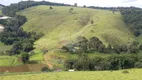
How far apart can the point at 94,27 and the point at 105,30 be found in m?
8.37

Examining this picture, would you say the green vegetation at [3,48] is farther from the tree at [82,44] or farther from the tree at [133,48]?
the tree at [133,48]

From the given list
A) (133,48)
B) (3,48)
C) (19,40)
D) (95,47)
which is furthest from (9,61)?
(133,48)

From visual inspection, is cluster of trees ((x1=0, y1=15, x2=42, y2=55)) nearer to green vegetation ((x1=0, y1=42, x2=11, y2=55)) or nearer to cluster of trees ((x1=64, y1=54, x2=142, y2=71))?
green vegetation ((x1=0, y1=42, x2=11, y2=55))

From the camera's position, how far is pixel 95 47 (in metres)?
145

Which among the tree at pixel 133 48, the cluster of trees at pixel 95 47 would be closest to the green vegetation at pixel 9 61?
the cluster of trees at pixel 95 47

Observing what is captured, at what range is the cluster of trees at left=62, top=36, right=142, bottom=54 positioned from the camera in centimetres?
14010

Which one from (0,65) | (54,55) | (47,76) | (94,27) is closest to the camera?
(47,76)

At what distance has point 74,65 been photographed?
106812 millimetres

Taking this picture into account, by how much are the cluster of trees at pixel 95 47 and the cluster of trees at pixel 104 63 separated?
78.0 feet

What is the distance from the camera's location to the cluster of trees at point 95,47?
140100mm

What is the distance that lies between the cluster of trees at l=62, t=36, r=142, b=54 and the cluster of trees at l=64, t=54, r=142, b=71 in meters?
23.8

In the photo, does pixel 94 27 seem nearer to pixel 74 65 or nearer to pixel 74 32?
pixel 74 32

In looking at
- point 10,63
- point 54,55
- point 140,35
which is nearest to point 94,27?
point 140,35

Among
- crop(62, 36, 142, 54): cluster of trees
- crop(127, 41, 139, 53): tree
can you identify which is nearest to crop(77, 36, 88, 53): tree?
crop(62, 36, 142, 54): cluster of trees
